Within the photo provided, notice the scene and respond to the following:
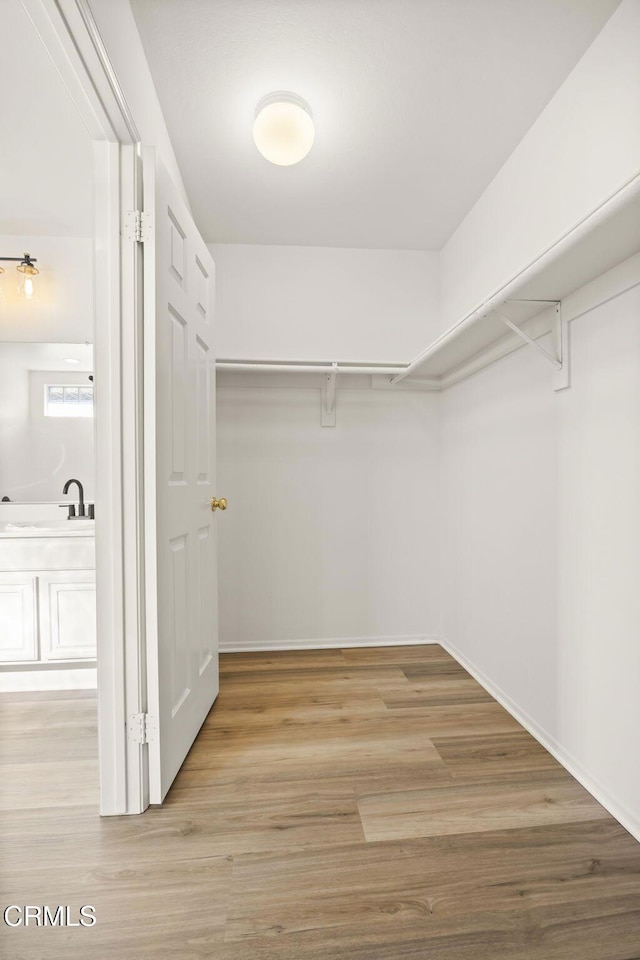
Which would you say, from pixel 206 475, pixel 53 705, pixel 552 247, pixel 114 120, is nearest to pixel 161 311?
pixel 114 120

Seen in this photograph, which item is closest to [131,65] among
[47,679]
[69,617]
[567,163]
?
[567,163]

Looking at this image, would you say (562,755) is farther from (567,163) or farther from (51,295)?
(51,295)

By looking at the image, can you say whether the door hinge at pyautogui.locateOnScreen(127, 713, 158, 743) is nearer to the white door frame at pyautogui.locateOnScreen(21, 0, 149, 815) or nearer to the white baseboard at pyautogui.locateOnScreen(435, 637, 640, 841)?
the white door frame at pyautogui.locateOnScreen(21, 0, 149, 815)

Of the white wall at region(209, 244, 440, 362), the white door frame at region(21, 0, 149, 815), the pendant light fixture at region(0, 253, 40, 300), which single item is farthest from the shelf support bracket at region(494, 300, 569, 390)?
the pendant light fixture at region(0, 253, 40, 300)

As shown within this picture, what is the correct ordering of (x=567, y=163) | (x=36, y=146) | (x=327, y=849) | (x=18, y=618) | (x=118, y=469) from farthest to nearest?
(x=18, y=618) → (x=36, y=146) → (x=567, y=163) → (x=118, y=469) → (x=327, y=849)

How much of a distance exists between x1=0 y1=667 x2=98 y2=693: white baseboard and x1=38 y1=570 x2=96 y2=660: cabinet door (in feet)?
0.26

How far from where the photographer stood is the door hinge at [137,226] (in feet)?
4.34

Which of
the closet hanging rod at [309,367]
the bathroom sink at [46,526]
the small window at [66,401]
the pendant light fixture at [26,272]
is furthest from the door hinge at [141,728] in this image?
the pendant light fixture at [26,272]

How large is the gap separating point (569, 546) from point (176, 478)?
1427mm

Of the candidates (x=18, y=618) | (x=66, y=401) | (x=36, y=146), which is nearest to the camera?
(x=36, y=146)

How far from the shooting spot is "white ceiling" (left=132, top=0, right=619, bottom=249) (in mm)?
1338

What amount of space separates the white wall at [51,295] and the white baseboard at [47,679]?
1.78 meters

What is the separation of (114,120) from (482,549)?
219 centimetres

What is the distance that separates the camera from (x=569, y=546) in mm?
1570
